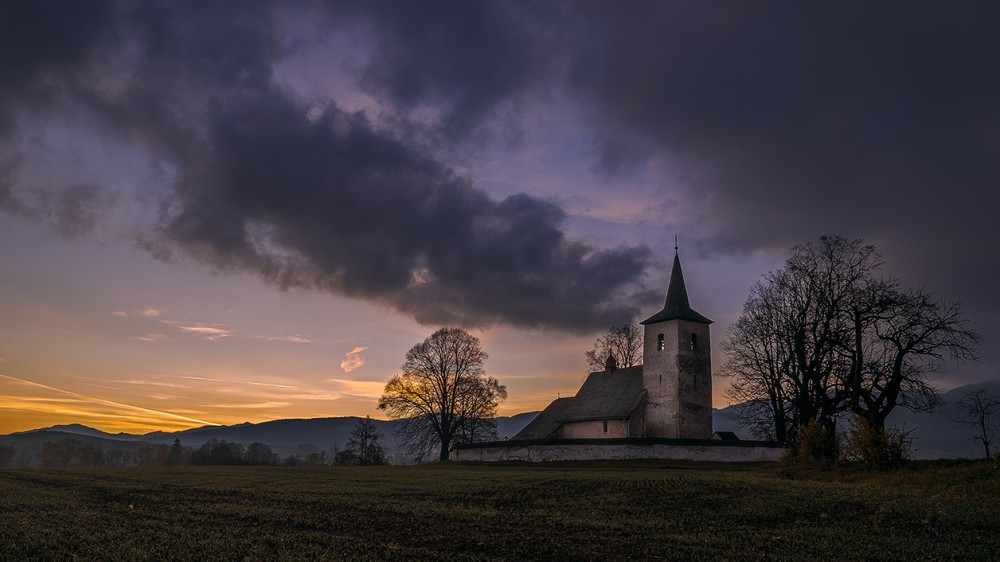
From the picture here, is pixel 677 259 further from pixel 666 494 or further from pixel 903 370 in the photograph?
pixel 666 494

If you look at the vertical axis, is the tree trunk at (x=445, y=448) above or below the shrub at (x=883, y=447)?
below

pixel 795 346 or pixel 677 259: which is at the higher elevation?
pixel 677 259

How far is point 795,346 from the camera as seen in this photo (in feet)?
146

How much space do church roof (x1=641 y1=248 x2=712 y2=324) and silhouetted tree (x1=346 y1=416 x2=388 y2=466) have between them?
31.8 m

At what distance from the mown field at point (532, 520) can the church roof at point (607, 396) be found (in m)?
35.0

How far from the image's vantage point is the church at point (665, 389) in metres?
58.8

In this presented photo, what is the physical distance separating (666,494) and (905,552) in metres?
9.48

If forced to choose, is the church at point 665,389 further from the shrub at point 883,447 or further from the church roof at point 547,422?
the shrub at point 883,447

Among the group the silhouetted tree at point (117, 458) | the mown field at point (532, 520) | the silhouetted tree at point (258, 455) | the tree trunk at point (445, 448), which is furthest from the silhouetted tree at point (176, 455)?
the mown field at point (532, 520)

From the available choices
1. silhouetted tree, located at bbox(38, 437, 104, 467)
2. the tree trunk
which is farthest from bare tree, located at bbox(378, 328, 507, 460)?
silhouetted tree, located at bbox(38, 437, 104, 467)

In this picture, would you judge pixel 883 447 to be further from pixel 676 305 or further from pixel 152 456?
pixel 152 456

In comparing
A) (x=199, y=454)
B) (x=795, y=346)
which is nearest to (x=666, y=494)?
(x=795, y=346)

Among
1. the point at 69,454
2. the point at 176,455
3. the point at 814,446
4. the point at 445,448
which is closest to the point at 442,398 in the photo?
the point at 445,448

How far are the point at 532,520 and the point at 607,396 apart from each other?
159 ft
